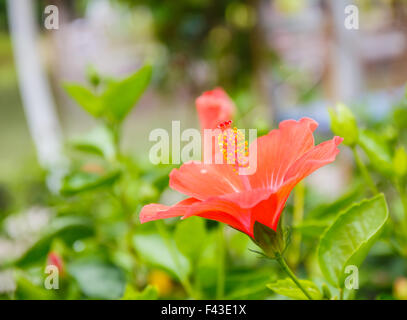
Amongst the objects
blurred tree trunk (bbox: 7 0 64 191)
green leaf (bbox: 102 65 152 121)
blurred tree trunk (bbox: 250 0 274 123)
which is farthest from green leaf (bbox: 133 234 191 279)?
blurred tree trunk (bbox: 7 0 64 191)

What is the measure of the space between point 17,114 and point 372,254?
202cm

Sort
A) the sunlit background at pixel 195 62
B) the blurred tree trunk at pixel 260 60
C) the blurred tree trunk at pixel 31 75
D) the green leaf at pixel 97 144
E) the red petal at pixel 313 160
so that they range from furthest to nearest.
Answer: the blurred tree trunk at pixel 31 75 < the blurred tree trunk at pixel 260 60 < the sunlit background at pixel 195 62 < the green leaf at pixel 97 144 < the red petal at pixel 313 160

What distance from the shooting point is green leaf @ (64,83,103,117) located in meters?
0.43

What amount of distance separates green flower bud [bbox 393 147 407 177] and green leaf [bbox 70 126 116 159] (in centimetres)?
30

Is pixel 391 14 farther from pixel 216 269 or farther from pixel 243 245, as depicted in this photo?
pixel 216 269

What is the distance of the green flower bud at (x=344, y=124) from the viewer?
369 millimetres

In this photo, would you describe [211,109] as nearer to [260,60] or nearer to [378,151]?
[378,151]

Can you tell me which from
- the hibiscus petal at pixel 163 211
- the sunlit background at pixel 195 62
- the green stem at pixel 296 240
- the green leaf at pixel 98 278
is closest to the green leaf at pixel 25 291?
the green leaf at pixel 98 278

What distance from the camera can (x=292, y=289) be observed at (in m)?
0.27

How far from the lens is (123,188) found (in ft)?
1.57

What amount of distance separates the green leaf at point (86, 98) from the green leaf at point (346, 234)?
0.88 ft

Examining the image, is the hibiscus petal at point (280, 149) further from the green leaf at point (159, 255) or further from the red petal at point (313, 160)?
the green leaf at point (159, 255)

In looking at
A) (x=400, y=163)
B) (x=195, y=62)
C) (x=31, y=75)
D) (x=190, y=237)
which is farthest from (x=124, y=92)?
(x=31, y=75)
